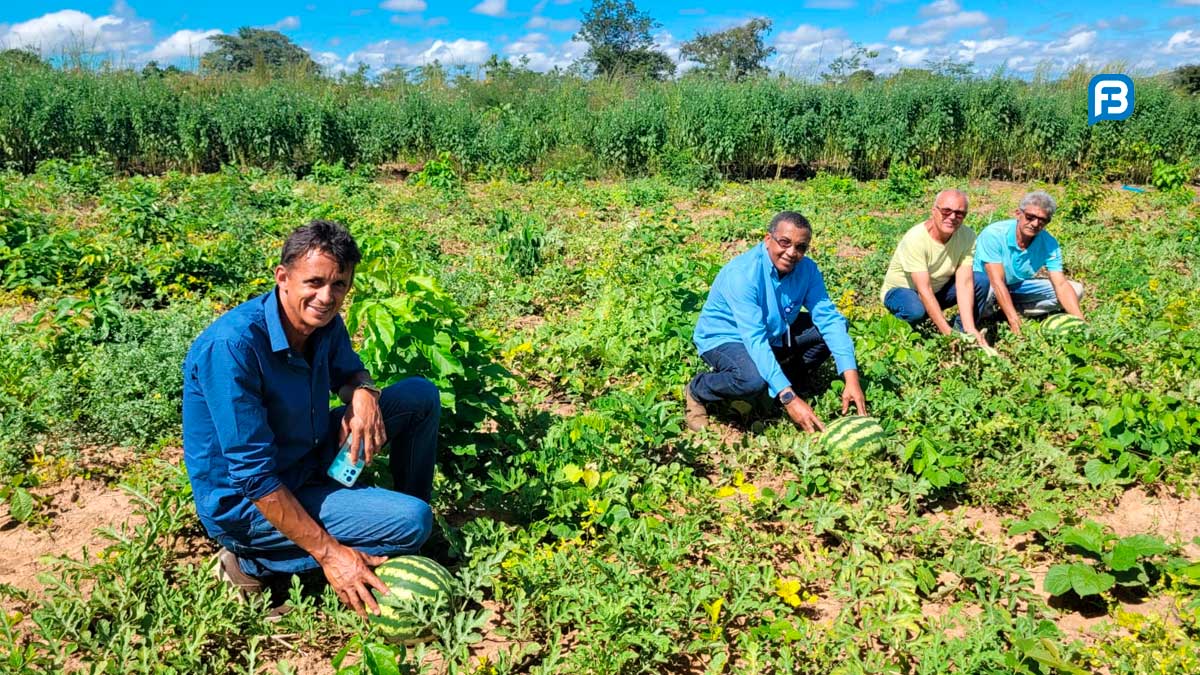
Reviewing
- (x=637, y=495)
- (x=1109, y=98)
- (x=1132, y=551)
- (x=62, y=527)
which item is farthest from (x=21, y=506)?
(x=1109, y=98)

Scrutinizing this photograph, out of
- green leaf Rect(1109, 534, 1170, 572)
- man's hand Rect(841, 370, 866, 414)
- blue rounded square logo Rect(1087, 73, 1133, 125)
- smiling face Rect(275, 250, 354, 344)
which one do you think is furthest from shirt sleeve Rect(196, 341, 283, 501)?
blue rounded square logo Rect(1087, 73, 1133, 125)

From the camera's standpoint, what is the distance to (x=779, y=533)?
12.8ft

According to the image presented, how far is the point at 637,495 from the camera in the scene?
12.6ft

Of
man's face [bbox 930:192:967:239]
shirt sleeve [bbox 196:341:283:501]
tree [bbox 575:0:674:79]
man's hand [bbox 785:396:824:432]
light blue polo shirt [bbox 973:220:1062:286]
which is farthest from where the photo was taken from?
tree [bbox 575:0:674:79]

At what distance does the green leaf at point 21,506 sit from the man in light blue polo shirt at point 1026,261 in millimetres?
6067

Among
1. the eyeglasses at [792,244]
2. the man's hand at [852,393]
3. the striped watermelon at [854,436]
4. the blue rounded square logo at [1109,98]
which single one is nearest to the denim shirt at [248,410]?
the eyeglasses at [792,244]

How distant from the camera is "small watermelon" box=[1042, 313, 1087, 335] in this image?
5.64 metres

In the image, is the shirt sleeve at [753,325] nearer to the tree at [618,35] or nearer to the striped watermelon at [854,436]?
the striped watermelon at [854,436]

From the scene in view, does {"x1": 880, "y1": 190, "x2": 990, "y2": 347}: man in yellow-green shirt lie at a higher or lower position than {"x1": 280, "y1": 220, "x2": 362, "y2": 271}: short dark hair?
lower

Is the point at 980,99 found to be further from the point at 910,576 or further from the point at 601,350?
the point at 910,576

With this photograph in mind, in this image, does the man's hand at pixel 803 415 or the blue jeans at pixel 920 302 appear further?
the blue jeans at pixel 920 302

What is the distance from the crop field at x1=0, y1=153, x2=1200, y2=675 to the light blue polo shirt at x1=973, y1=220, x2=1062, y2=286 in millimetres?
581

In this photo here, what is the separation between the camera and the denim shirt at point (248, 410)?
9.13 feet

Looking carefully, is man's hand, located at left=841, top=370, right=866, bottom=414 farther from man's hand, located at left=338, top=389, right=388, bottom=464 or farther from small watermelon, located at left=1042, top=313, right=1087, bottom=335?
man's hand, located at left=338, top=389, right=388, bottom=464
